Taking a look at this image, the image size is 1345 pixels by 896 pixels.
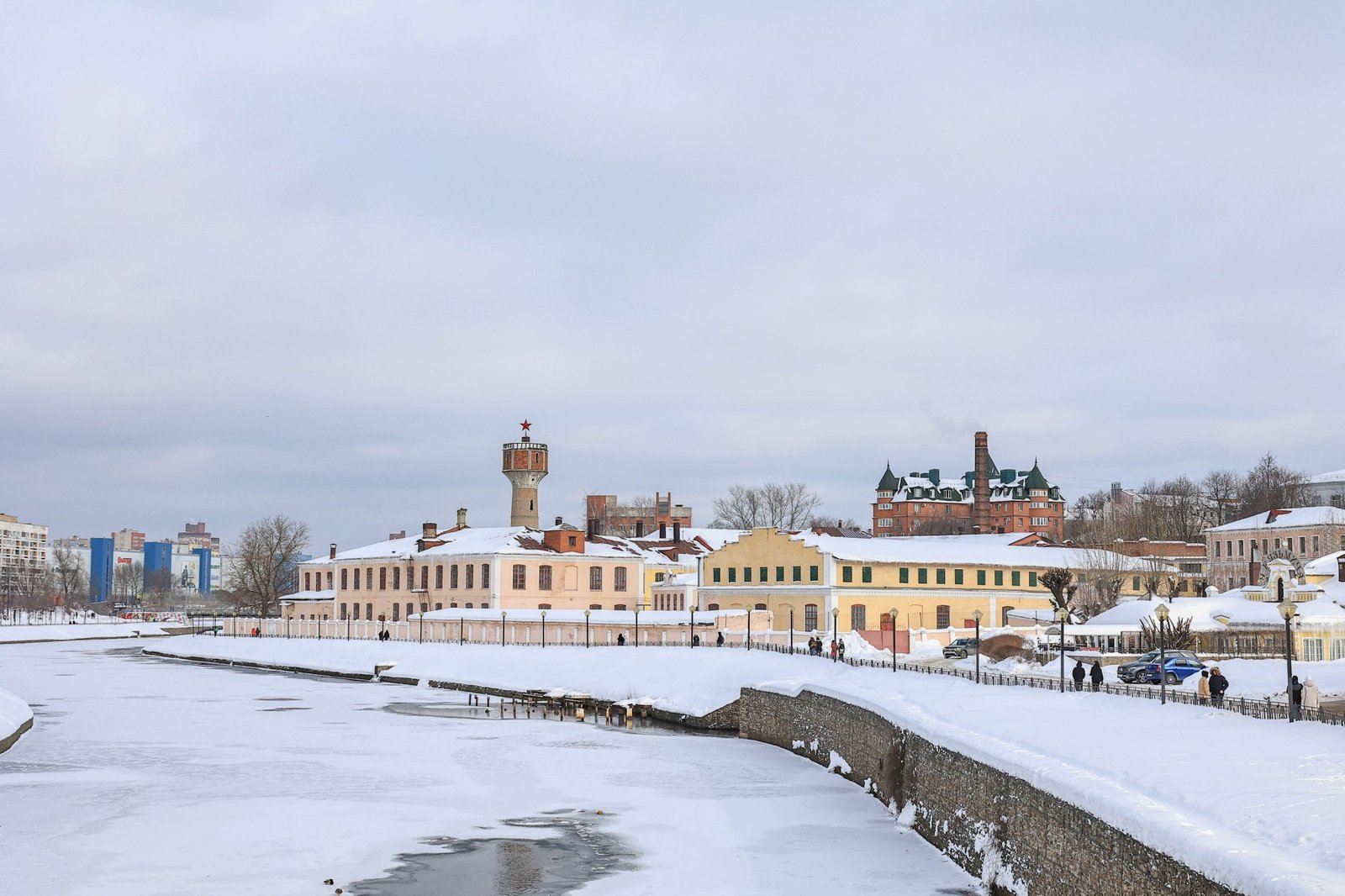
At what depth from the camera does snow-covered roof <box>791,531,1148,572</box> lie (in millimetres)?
78938

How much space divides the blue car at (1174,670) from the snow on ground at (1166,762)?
8.43 metres

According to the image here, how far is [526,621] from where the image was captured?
79.6 metres

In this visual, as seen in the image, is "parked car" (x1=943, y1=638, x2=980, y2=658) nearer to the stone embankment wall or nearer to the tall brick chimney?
the stone embankment wall

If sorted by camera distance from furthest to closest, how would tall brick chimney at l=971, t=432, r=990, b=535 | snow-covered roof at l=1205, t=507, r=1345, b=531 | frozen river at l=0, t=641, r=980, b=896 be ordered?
tall brick chimney at l=971, t=432, r=990, b=535 < snow-covered roof at l=1205, t=507, r=1345, b=531 < frozen river at l=0, t=641, r=980, b=896

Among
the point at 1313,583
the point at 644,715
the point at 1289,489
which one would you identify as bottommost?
the point at 644,715

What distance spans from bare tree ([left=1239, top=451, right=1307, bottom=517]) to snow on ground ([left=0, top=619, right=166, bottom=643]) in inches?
4537

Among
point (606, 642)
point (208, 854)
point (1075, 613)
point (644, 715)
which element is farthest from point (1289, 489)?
point (208, 854)

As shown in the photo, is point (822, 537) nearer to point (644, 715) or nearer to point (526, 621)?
point (526, 621)

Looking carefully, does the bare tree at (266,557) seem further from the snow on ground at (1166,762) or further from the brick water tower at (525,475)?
the snow on ground at (1166,762)

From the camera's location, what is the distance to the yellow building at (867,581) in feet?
255

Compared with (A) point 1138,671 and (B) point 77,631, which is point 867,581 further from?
(B) point 77,631

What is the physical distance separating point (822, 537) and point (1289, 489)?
8846cm

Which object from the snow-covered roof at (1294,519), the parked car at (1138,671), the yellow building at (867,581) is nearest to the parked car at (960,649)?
the yellow building at (867,581)

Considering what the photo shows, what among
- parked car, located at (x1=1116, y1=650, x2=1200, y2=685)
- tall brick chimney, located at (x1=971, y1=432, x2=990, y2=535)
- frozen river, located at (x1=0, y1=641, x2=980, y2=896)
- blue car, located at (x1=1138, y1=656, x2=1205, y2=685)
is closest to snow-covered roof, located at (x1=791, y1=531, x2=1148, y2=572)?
parked car, located at (x1=1116, y1=650, x2=1200, y2=685)
